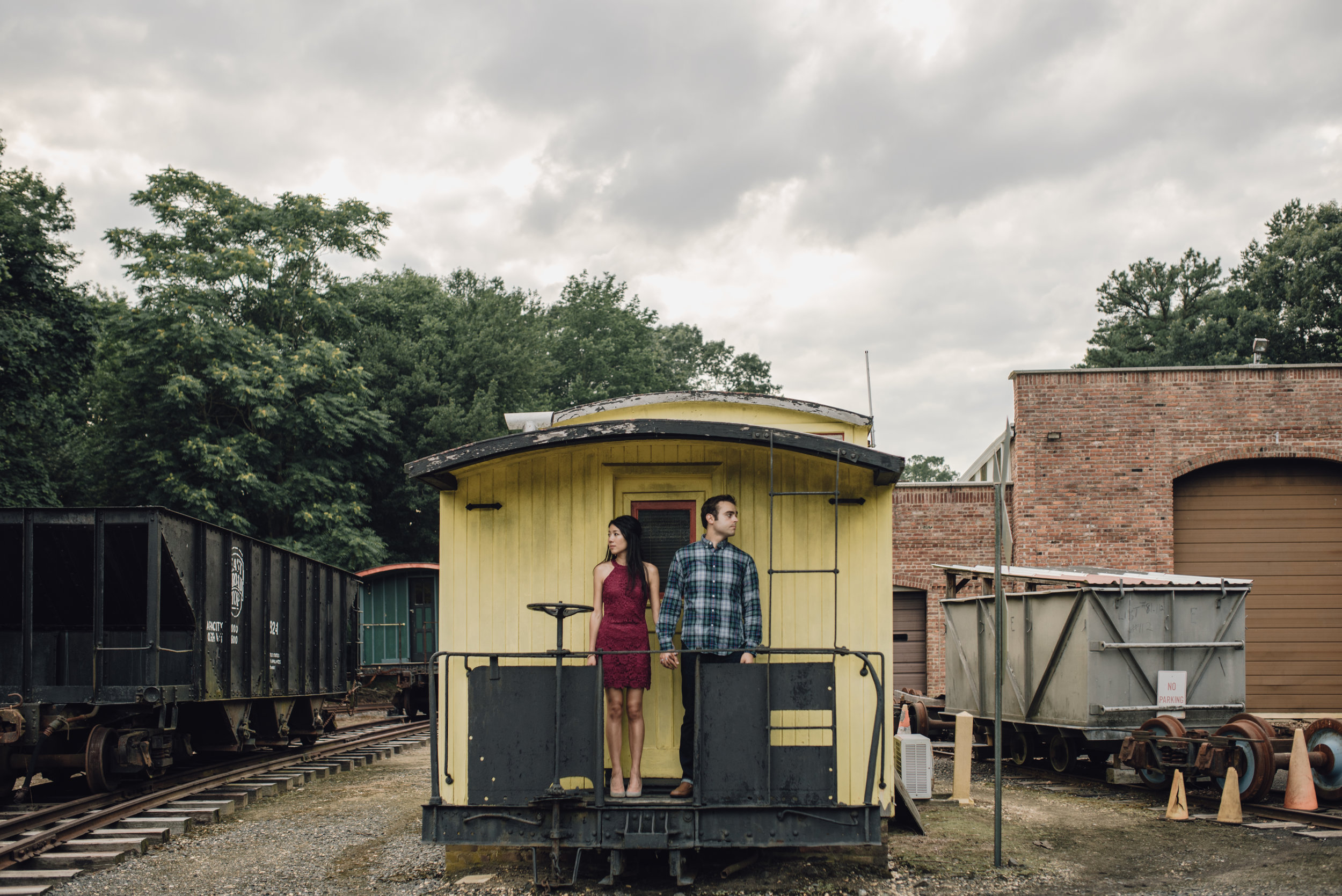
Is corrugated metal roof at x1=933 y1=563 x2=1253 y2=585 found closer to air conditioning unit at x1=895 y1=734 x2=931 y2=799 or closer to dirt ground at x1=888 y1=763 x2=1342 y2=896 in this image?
dirt ground at x1=888 y1=763 x2=1342 y2=896

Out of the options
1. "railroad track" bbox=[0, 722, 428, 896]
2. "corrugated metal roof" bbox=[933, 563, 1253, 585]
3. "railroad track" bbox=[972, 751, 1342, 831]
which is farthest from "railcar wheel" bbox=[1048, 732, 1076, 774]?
"railroad track" bbox=[0, 722, 428, 896]

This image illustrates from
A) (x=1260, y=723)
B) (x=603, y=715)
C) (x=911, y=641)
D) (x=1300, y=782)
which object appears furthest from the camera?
(x=911, y=641)

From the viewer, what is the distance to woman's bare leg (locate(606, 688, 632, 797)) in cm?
638

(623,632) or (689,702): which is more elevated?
(623,632)

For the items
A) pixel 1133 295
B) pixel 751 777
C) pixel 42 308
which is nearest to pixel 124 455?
pixel 42 308

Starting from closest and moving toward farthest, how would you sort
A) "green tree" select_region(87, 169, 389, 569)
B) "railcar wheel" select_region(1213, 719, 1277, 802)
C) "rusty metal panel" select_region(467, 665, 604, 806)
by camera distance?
"rusty metal panel" select_region(467, 665, 604, 806)
"railcar wheel" select_region(1213, 719, 1277, 802)
"green tree" select_region(87, 169, 389, 569)

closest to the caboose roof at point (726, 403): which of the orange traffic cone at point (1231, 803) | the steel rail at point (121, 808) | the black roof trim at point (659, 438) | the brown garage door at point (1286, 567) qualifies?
the black roof trim at point (659, 438)

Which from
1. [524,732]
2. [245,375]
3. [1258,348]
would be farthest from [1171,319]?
[524,732]

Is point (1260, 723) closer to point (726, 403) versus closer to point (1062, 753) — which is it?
point (1062, 753)

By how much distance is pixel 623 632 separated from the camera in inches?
253

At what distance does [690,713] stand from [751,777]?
Result: 1.81 ft

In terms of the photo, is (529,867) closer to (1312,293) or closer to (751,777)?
(751,777)

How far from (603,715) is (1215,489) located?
15.5m

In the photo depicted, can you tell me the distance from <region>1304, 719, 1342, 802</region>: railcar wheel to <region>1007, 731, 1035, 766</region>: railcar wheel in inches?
135
